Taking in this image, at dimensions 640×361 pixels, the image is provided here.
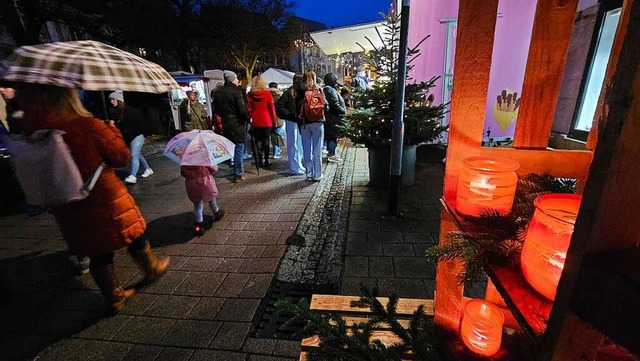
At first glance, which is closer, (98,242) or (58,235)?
(98,242)

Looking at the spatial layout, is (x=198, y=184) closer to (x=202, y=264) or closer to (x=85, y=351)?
(x=202, y=264)

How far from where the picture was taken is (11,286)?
10.6ft

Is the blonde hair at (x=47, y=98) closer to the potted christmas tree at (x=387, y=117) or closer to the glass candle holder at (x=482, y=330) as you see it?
the glass candle holder at (x=482, y=330)

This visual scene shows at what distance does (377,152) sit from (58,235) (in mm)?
5447

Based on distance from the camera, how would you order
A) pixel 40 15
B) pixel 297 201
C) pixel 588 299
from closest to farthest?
1. pixel 588 299
2. pixel 297 201
3. pixel 40 15

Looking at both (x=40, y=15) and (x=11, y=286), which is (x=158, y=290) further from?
(x=40, y=15)

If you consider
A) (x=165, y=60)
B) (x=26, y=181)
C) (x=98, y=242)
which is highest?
(x=165, y=60)

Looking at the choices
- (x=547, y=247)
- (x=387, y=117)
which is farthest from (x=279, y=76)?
(x=547, y=247)

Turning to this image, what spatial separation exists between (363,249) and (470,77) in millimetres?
2720

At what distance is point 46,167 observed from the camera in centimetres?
220

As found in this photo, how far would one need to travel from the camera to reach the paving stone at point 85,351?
2.31m

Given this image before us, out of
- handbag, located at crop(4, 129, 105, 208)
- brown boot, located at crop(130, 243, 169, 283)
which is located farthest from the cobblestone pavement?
handbag, located at crop(4, 129, 105, 208)

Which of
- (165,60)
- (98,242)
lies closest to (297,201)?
(98,242)

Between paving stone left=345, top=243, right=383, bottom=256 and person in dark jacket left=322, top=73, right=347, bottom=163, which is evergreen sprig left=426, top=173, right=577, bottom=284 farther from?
person in dark jacket left=322, top=73, right=347, bottom=163
